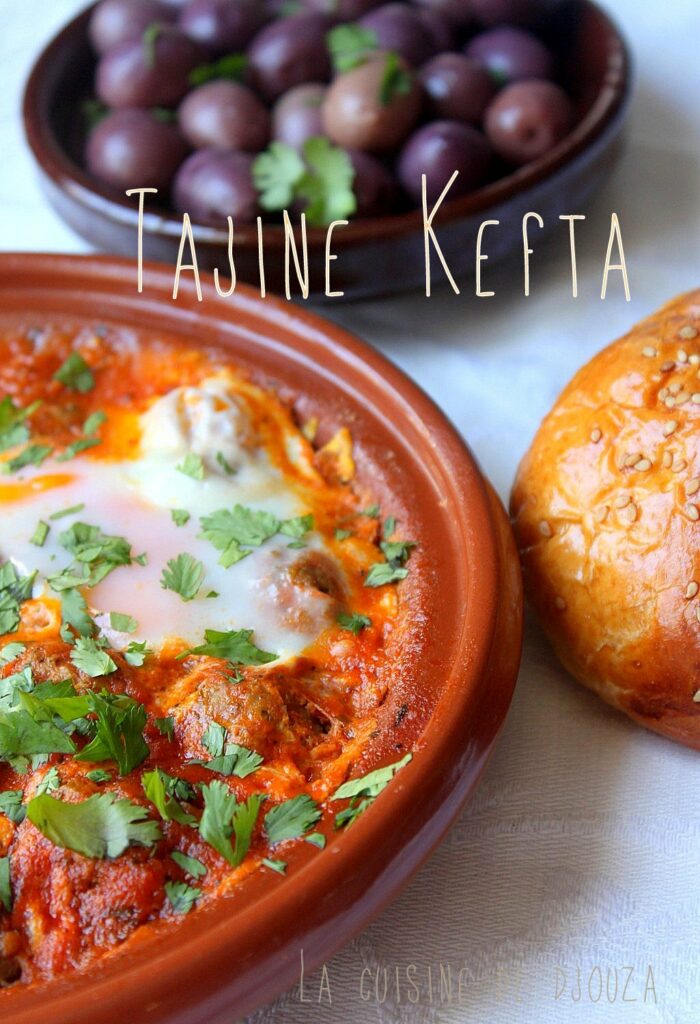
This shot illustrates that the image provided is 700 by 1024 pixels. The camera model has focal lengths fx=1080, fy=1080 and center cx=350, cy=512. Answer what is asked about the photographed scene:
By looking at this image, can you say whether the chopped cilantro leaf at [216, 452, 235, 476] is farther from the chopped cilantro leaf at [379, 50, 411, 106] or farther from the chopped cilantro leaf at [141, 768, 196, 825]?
the chopped cilantro leaf at [379, 50, 411, 106]

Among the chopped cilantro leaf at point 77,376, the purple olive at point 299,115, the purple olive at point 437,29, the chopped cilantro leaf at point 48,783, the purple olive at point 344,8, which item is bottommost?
the chopped cilantro leaf at point 48,783

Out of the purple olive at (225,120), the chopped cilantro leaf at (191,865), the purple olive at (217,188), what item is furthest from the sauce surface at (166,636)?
the purple olive at (225,120)

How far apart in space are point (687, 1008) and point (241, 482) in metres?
1.03

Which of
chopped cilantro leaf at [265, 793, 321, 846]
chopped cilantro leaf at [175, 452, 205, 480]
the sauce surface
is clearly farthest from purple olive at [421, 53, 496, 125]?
chopped cilantro leaf at [265, 793, 321, 846]

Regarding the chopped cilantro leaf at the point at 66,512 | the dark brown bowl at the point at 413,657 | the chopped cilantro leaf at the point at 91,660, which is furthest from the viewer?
the chopped cilantro leaf at the point at 66,512

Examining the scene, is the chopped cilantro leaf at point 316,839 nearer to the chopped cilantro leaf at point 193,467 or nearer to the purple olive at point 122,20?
the chopped cilantro leaf at point 193,467

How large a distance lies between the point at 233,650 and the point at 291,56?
5.53ft

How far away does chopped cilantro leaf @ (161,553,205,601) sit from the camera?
167cm

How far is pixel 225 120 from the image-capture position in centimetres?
252

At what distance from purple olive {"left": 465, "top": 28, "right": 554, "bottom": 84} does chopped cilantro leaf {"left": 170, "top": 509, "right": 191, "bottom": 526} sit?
1.52m

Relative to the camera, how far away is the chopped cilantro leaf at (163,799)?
1381mm

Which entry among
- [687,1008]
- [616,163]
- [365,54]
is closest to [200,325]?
[365,54]

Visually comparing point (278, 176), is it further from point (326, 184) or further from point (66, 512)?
point (66, 512)

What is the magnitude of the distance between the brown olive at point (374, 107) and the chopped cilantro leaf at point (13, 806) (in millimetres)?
1653
